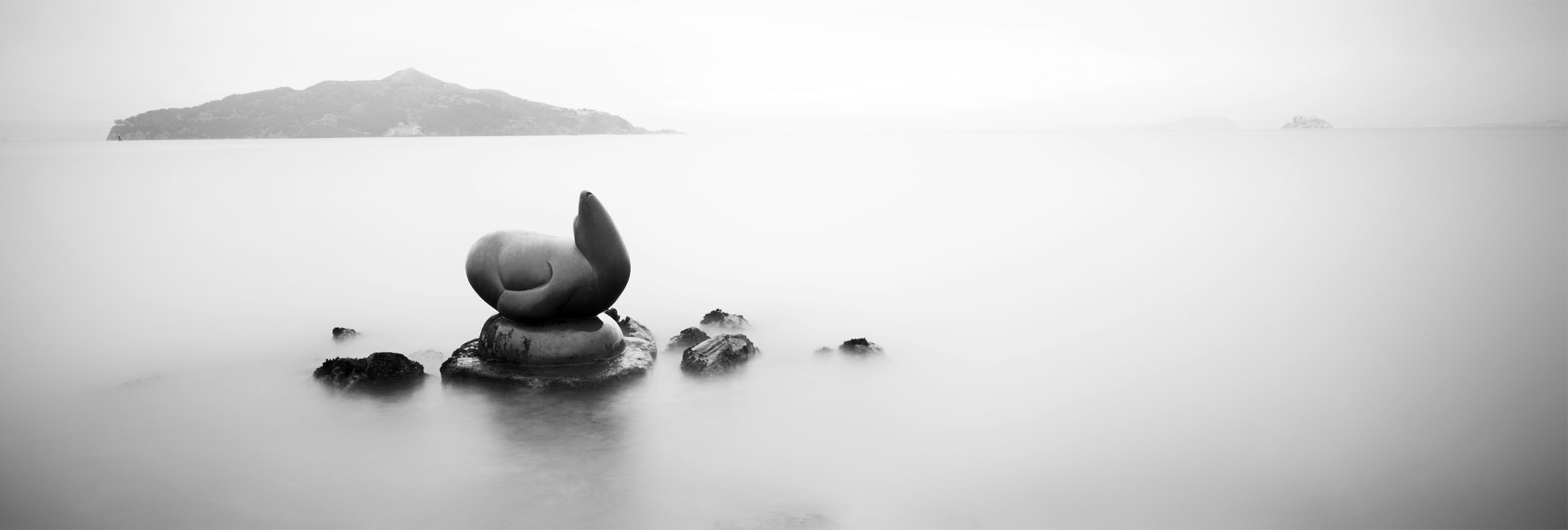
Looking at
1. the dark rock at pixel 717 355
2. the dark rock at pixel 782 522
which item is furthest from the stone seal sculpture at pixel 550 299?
the dark rock at pixel 782 522

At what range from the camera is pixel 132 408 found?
33.0ft

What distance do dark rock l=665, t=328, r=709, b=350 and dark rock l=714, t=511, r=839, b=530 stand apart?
4972mm

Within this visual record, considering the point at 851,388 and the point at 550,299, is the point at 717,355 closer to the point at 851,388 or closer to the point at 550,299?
the point at 851,388

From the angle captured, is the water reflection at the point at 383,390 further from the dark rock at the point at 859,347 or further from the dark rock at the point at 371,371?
the dark rock at the point at 859,347

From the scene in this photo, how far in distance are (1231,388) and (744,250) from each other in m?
15.3

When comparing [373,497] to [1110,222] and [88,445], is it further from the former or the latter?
[1110,222]

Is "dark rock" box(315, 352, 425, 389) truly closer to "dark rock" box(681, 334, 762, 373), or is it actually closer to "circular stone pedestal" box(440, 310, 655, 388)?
"circular stone pedestal" box(440, 310, 655, 388)

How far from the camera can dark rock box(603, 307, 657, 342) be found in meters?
12.8

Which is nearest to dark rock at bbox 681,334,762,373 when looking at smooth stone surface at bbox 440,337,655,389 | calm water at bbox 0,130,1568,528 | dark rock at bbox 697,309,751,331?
calm water at bbox 0,130,1568,528

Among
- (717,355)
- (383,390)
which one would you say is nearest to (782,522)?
(717,355)

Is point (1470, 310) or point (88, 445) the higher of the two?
point (1470, 310)

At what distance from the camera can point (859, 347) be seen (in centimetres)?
1263

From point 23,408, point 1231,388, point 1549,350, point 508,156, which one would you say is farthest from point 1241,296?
point 508,156

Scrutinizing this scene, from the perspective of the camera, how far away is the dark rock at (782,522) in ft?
24.8
